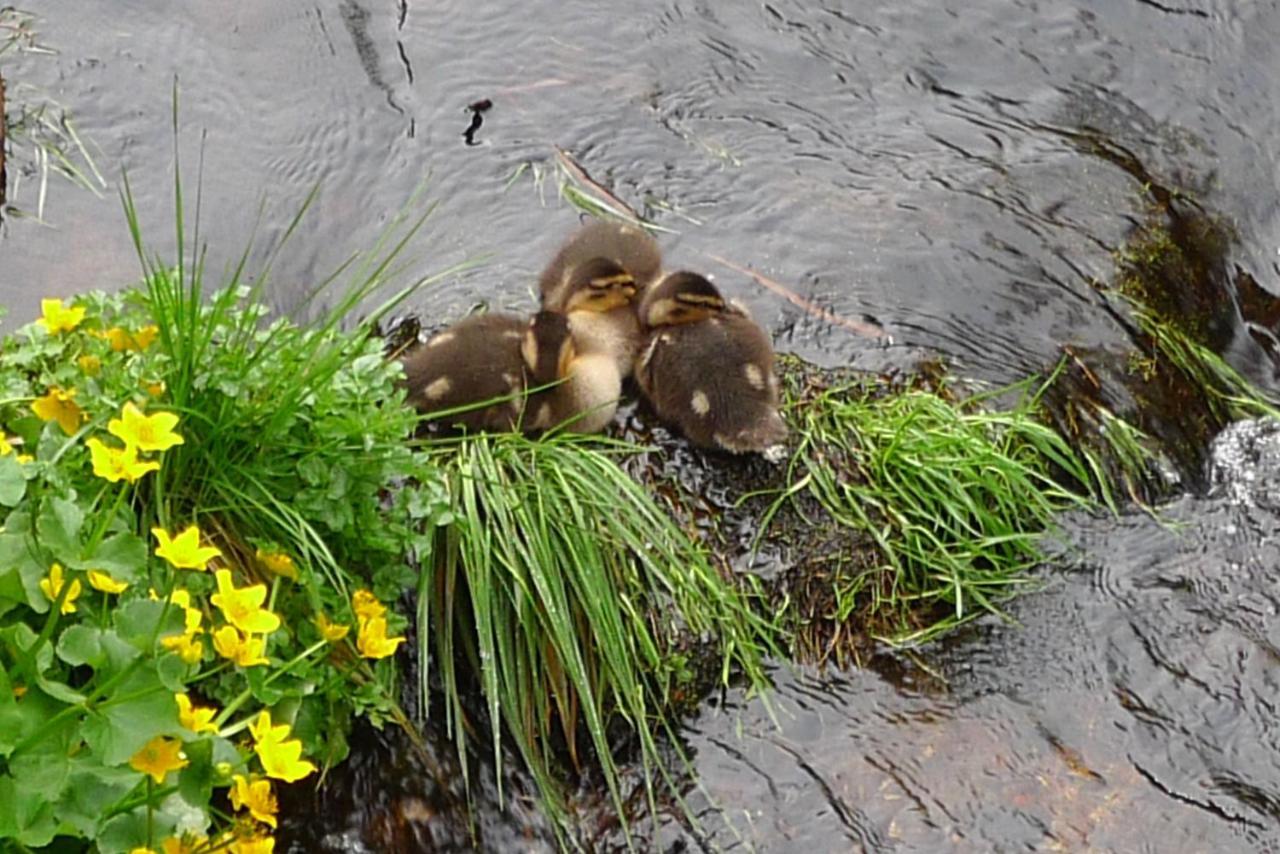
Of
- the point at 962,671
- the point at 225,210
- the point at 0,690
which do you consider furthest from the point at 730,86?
the point at 0,690

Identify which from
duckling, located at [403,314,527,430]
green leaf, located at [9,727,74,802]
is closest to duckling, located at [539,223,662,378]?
duckling, located at [403,314,527,430]

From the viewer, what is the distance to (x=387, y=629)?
11.3 ft

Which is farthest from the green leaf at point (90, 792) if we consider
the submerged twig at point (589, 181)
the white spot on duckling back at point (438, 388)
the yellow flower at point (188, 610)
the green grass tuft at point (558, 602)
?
the submerged twig at point (589, 181)

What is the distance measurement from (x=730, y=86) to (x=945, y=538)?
2.33 m

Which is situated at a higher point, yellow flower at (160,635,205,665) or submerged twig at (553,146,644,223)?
yellow flower at (160,635,205,665)

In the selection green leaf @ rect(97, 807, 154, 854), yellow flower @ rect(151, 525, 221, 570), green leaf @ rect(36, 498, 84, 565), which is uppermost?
green leaf @ rect(36, 498, 84, 565)

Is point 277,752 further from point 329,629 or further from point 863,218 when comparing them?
point 863,218

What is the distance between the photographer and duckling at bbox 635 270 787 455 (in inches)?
173

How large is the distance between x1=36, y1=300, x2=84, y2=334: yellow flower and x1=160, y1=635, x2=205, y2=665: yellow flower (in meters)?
0.95

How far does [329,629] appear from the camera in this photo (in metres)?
3.28

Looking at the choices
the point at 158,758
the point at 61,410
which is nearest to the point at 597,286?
the point at 61,410

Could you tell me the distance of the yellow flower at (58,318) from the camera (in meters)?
3.45

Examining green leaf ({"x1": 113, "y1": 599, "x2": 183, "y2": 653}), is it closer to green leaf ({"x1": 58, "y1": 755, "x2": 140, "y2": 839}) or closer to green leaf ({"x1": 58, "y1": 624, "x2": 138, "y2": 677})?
green leaf ({"x1": 58, "y1": 624, "x2": 138, "y2": 677})

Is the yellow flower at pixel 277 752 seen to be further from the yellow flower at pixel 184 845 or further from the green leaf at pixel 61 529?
the green leaf at pixel 61 529
